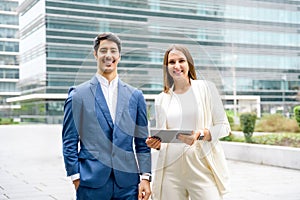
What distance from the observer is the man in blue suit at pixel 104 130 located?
1908 mm

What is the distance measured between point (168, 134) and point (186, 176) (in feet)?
1.02

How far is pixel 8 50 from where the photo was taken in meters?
47.9

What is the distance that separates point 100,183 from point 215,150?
58 cm

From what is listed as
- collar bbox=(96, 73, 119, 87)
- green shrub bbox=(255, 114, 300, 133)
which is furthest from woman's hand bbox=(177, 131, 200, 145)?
green shrub bbox=(255, 114, 300, 133)

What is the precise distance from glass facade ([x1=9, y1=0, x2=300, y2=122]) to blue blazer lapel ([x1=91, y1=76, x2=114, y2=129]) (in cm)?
5

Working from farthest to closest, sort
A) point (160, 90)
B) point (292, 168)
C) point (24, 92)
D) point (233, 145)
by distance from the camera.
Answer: point (24, 92) < point (233, 145) < point (292, 168) < point (160, 90)

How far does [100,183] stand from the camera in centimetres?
192

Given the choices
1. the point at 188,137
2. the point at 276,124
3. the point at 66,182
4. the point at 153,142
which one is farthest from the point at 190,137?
the point at 276,124

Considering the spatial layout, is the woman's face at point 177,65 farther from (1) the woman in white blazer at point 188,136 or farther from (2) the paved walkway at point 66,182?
(2) the paved walkway at point 66,182

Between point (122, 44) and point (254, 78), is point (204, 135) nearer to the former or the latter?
point (122, 44)

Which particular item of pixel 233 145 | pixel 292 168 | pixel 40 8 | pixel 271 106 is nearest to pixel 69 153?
pixel 292 168

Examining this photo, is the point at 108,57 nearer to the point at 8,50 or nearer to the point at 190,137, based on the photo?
the point at 190,137

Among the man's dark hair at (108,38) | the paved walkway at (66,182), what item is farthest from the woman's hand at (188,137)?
the paved walkway at (66,182)

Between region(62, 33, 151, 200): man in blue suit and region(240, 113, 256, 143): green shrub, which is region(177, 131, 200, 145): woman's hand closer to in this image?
region(62, 33, 151, 200): man in blue suit
